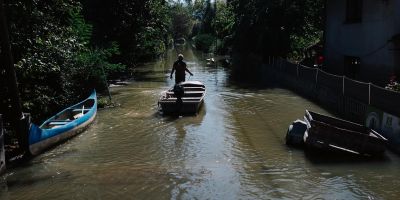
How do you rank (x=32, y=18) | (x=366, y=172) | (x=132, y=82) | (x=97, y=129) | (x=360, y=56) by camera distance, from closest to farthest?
(x=366, y=172)
(x=32, y=18)
(x=97, y=129)
(x=360, y=56)
(x=132, y=82)

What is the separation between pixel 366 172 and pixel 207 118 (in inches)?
318

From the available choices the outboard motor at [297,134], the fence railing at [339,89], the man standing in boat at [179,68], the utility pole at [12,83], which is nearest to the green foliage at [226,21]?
the fence railing at [339,89]

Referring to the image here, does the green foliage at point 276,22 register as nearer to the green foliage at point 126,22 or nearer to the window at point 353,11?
the green foliage at point 126,22

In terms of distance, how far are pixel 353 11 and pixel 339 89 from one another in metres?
7.08

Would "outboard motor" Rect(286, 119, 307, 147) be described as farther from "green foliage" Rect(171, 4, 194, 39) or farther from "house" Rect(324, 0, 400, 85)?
"green foliage" Rect(171, 4, 194, 39)

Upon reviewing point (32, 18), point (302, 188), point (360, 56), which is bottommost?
point (302, 188)

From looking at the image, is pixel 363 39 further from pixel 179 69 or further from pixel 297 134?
pixel 297 134

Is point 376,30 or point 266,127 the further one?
point 376,30

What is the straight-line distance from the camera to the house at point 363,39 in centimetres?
2002

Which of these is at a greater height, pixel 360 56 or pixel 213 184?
pixel 360 56

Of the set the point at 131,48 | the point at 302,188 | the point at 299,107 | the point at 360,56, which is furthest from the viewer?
the point at 131,48

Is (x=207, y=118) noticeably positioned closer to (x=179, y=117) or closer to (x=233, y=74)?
(x=179, y=117)

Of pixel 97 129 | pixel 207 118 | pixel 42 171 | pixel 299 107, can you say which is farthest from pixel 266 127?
pixel 42 171

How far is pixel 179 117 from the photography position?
59.9ft
